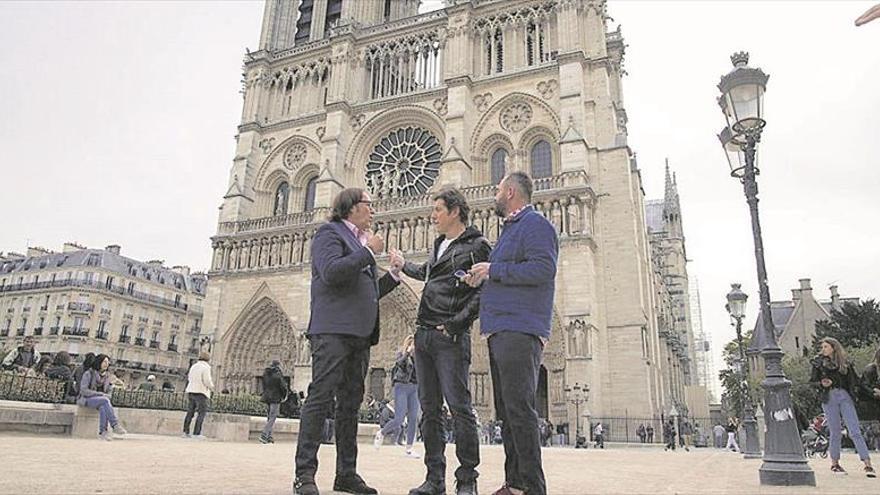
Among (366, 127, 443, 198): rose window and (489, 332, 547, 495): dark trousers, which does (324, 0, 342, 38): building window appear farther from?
(489, 332, 547, 495): dark trousers

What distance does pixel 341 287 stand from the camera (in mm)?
3537

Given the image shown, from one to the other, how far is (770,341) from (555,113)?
1756 cm

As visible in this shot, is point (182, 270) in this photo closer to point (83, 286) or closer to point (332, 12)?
point (83, 286)

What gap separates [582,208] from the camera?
20.3 m

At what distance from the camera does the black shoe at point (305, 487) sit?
2.93 m

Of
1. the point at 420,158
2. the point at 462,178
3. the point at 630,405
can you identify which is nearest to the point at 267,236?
the point at 420,158

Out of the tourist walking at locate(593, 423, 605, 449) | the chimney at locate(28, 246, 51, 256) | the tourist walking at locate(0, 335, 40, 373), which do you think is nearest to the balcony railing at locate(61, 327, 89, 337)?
the chimney at locate(28, 246, 51, 256)

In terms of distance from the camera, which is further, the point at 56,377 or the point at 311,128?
the point at 311,128

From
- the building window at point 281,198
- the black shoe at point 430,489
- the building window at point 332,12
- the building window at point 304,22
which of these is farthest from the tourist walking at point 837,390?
the building window at point 304,22

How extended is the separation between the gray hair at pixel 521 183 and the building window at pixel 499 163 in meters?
20.2

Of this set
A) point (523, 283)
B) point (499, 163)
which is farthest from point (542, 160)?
point (523, 283)

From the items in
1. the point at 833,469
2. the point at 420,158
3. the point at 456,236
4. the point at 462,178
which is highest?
the point at 420,158

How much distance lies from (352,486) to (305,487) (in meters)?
0.41

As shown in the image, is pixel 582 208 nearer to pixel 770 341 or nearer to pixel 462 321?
pixel 770 341
